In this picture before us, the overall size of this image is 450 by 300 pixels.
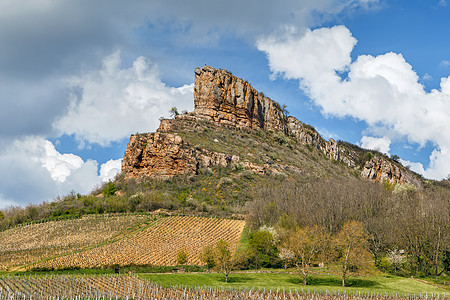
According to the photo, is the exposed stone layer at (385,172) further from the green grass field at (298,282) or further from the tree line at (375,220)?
the green grass field at (298,282)

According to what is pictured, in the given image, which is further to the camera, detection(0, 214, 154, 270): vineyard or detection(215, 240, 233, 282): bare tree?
A: detection(0, 214, 154, 270): vineyard

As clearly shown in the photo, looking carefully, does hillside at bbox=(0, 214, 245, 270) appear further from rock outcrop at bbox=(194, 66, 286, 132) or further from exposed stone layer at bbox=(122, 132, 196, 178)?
rock outcrop at bbox=(194, 66, 286, 132)

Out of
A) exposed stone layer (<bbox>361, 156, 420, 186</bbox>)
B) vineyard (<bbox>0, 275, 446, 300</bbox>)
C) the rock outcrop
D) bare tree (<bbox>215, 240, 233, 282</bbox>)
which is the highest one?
the rock outcrop

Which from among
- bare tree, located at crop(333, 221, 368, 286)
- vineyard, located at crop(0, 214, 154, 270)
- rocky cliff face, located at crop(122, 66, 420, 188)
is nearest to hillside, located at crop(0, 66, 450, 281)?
rocky cliff face, located at crop(122, 66, 420, 188)

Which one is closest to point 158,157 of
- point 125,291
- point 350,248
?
point 350,248

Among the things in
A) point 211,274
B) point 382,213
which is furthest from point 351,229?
point 382,213

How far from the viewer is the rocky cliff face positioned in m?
102

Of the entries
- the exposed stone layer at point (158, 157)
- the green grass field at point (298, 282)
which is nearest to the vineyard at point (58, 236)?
the green grass field at point (298, 282)

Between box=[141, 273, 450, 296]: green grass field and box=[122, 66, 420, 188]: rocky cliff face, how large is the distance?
185 ft

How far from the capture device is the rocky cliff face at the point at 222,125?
3996 inches

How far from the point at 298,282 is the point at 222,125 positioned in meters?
94.5

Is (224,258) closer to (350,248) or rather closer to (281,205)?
(350,248)

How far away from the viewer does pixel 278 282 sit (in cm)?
4238

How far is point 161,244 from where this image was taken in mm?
60719
